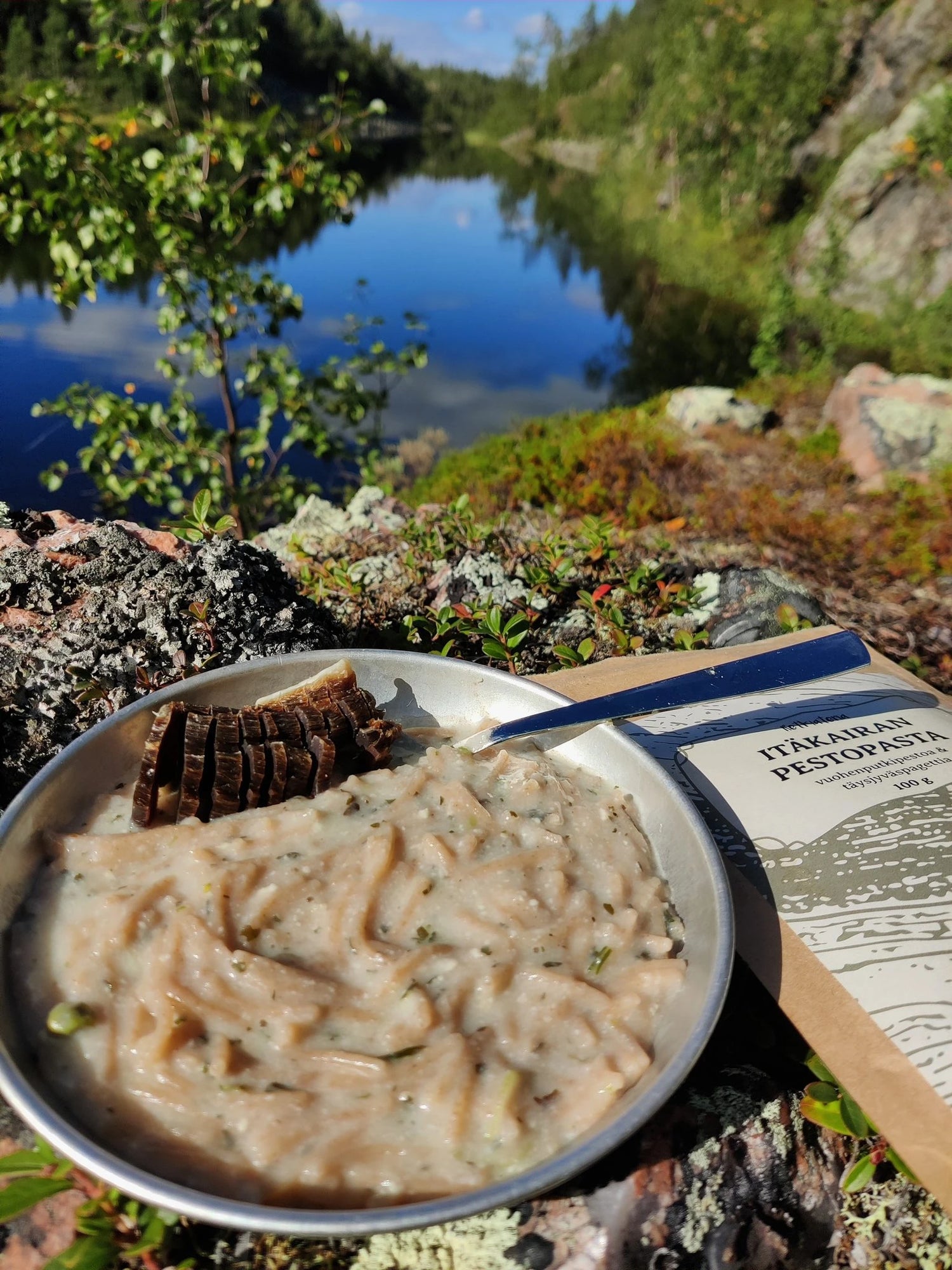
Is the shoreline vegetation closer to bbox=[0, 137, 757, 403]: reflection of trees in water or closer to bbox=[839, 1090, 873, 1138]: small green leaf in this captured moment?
bbox=[0, 137, 757, 403]: reflection of trees in water

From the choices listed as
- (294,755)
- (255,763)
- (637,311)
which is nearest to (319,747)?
(294,755)

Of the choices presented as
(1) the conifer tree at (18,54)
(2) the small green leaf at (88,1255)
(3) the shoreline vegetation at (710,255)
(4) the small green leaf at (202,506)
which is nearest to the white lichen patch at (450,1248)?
(2) the small green leaf at (88,1255)

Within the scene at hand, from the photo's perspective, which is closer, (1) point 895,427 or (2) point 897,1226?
(2) point 897,1226

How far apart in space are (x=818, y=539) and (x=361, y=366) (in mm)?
4761

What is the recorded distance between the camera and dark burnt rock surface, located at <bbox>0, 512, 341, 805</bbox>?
2510mm

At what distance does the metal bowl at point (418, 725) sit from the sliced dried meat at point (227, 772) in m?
0.26

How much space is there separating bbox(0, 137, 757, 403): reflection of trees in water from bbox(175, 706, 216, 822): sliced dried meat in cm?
496

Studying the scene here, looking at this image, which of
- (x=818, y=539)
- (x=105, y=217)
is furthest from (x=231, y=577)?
(x=818, y=539)

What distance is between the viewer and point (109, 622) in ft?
8.87

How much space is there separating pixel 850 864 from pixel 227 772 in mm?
1564

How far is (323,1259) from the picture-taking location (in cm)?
170

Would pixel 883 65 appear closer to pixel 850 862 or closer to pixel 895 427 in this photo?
→ pixel 895 427

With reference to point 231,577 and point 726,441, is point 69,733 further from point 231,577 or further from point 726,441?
point 726,441

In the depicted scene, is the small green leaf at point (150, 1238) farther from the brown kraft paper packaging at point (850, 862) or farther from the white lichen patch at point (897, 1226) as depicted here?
the white lichen patch at point (897, 1226)
